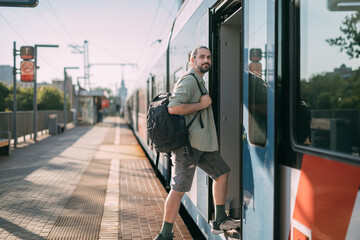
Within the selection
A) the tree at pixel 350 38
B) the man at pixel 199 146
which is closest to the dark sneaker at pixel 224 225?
the man at pixel 199 146

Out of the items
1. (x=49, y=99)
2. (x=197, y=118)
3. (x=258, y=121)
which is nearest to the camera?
(x=258, y=121)

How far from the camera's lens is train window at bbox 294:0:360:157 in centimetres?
199

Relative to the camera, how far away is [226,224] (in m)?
3.62

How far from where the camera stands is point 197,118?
3738mm

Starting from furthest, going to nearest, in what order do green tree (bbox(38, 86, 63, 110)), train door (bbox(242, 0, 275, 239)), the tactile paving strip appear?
green tree (bbox(38, 86, 63, 110))
the tactile paving strip
train door (bbox(242, 0, 275, 239))

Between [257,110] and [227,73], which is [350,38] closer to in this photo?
[257,110]

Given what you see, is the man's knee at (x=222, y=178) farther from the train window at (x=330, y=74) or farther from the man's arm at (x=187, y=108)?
the train window at (x=330, y=74)

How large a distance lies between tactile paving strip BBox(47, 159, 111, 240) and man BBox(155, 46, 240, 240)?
5.41 ft

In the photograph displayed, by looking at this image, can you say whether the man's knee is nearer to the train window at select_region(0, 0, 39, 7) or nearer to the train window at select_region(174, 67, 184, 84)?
the train window at select_region(174, 67, 184, 84)

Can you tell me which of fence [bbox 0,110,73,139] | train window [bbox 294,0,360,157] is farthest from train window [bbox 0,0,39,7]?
fence [bbox 0,110,73,139]

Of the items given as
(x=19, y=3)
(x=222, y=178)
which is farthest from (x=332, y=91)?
(x=19, y=3)

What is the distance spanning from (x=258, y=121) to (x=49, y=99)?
49.1 metres

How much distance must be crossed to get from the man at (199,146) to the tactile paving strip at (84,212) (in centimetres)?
165

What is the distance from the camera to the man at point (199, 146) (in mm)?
3643
